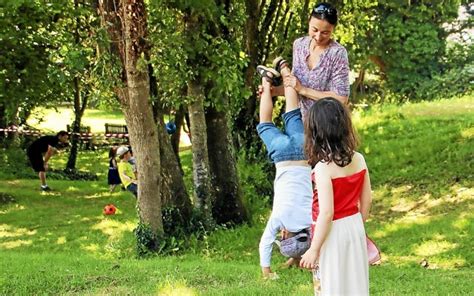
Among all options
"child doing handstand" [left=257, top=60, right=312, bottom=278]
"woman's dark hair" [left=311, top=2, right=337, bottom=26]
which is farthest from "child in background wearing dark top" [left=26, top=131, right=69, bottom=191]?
"woman's dark hair" [left=311, top=2, right=337, bottom=26]

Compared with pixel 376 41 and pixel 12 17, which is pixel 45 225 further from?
pixel 376 41

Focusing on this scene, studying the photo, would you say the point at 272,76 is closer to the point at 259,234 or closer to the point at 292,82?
the point at 292,82

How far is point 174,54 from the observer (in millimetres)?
9195

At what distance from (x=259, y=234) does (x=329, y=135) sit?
7.04 metres

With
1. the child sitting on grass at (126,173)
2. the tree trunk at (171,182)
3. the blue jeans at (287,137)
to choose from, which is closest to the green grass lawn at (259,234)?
the tree trunk at (171,182)

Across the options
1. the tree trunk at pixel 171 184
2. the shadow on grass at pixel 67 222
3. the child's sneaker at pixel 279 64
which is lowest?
the shadow on grass at pixel 67 222

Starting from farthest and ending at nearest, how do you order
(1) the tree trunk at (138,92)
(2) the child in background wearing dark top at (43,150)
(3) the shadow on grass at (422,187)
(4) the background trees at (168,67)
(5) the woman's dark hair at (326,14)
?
(2) the child in background wearing dark top at (43,150) → (3) the shadow on grass at (422,187) → (4) the background trees at (168,67) → (1) the tree trunk at (138,92) → (5) the woman's dark hair at (326,14)

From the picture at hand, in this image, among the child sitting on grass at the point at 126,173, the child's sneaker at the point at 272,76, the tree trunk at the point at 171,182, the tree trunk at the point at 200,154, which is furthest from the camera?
the child sitting on grass at the point at 126,173

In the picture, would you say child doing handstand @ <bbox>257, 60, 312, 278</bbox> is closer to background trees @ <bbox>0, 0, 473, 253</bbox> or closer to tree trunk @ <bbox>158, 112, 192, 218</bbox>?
background trees @ <bbox>0, 0, 473, 253</bbox>

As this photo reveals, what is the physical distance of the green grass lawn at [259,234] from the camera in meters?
6.25

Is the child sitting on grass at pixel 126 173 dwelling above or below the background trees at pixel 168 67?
below

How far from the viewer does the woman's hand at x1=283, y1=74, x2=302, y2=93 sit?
5133 millimetres

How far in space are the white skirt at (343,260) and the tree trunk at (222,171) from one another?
7389mm

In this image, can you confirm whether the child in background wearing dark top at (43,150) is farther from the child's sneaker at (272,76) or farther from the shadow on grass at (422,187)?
the child's sneaker at (272,76)
